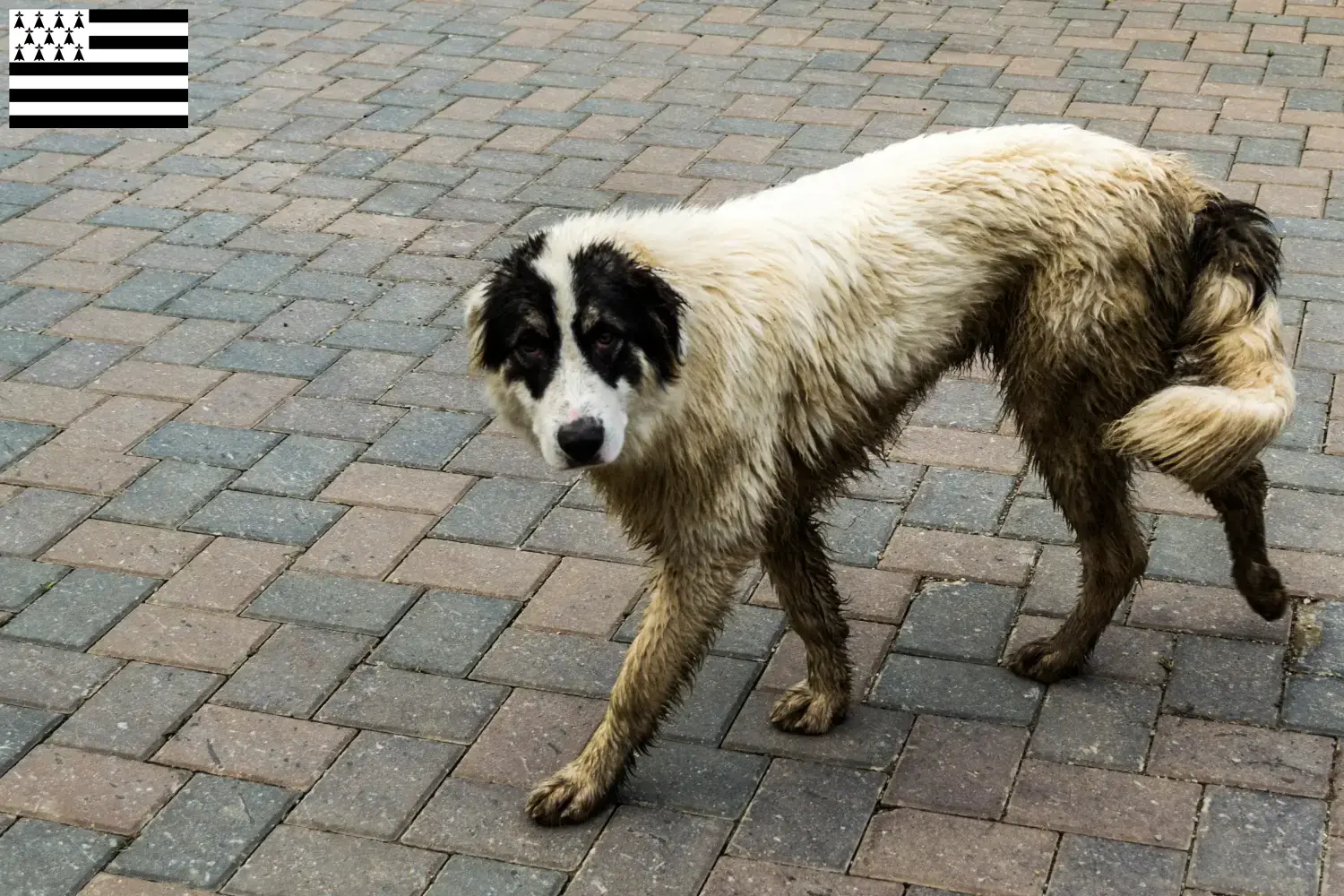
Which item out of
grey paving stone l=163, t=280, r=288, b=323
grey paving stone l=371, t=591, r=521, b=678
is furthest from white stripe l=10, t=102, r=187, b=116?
grey paving stone l=371, t=591, r=521, b=678

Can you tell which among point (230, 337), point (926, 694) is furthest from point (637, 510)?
point (230, 337)

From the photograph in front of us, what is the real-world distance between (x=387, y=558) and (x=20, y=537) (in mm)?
1112

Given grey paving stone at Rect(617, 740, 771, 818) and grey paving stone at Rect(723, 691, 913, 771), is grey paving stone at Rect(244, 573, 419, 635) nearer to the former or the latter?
grey paving stone at Rect(617, 740, 771, 818)

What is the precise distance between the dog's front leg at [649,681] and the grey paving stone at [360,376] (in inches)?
88.9

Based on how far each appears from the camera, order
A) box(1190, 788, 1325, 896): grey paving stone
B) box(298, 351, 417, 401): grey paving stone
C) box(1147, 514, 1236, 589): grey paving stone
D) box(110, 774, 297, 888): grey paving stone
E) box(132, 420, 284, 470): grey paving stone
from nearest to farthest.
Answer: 1. box(1190, 788, 1325, 896): grey paving stone
2. box(110, 774, 297, 888): grey paving stone
3. box(1147, 514, 1236, 589): grey paving stone
4. box(132, 420, 284, 470): grey paving stone
5. box(298, 351, 417, 401): grey paving stone

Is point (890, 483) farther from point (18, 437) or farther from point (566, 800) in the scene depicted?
point (18, 437)

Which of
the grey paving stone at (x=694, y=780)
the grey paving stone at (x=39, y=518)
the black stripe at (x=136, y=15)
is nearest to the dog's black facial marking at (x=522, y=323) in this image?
the grey paving stone at (x=694, y=780)

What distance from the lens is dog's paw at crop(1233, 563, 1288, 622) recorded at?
4.32 m

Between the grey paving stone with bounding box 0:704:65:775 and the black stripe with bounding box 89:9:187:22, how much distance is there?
20.4ft

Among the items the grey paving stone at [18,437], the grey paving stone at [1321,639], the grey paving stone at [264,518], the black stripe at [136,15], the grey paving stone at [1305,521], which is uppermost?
the grey paving stone at [1305,521]

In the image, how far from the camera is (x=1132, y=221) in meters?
3.85

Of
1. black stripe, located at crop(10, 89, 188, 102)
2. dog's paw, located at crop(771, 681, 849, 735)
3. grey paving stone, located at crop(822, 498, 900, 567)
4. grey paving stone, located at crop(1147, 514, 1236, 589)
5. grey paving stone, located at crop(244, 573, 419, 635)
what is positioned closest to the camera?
dog's paw, located at crop(771, 681, 849, 735)

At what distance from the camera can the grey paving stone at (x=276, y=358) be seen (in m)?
5.91

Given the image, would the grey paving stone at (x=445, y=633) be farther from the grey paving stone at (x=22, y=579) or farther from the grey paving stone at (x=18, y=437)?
the grey paving stone at (x=18, y=437)
